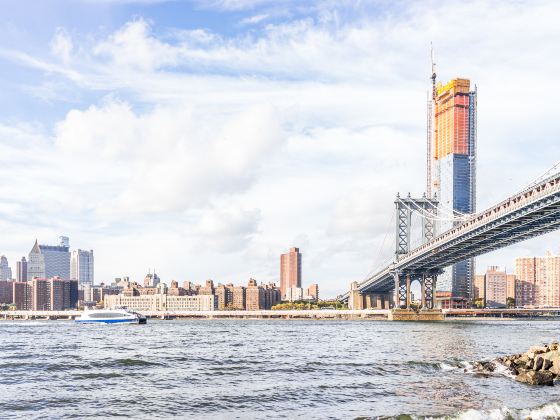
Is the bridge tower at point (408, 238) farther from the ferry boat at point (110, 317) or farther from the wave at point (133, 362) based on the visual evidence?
the wave at point (133, 362)

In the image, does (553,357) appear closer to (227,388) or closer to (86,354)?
(227,388)

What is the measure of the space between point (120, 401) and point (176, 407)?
11.3ft

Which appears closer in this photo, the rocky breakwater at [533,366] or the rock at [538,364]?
the rocky breakwater at [533,366]

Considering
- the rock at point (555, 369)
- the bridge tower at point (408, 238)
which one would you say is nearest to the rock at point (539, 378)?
the rock at point (555, 369)

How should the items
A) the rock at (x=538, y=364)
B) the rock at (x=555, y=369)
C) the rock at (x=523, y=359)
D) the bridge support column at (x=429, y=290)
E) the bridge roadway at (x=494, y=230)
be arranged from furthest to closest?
the bridge support column at (x=429, y=290) → the bridge roadway at (x=494, y=230) → the rock at (x=523, y=359) → the rock at (x=538, y=364) → the rock at (x=555, y=369)

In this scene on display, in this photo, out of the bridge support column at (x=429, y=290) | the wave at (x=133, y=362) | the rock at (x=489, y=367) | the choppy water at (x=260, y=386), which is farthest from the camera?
the bridge support column at (x=429, y=290)

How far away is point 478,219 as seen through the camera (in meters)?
104

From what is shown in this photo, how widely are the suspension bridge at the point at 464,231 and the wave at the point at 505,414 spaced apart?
160 ft

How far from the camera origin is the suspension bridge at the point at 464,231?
269 ft

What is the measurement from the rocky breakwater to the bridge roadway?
33.4 meters

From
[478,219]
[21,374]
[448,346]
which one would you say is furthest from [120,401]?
[478,219]

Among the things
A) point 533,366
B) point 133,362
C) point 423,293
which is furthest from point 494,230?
point 133,362

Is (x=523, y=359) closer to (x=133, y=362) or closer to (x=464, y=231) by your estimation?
(x=133, y=362)

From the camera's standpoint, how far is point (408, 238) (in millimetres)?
164875
